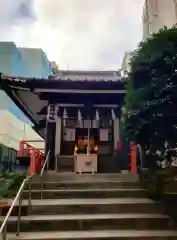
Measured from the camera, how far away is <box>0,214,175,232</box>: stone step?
5.43 m

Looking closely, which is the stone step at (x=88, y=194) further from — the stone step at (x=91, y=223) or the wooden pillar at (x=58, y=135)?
the wooden pillar at (x=58, y=135)

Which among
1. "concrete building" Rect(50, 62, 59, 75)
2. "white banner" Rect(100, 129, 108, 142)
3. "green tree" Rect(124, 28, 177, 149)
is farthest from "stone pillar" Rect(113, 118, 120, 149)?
"concrete building" Rect(50, 62, 59, 75)

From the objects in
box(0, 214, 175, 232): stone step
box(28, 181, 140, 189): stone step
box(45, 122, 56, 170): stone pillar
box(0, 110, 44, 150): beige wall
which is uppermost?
box(0, 110, 44, 150): beige wall

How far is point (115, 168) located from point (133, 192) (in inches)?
186

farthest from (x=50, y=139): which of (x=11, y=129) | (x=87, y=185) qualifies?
(x=11, y=129)

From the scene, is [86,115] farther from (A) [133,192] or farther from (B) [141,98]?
(B) [141,98]

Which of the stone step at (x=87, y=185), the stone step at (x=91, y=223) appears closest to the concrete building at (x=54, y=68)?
the stone step at (x=87, y=185)

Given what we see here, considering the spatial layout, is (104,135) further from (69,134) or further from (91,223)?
(91,223)

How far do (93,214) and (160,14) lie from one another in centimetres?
1175

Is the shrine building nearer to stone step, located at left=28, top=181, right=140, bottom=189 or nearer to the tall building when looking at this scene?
stone step, located at left=28, top=181, right=140, bottom=189

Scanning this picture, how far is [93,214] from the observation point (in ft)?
19.8

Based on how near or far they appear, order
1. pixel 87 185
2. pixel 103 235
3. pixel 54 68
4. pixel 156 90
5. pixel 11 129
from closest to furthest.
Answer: pixel 103 235, pixel 156 90, pixel 87 185, pixel 11 129, pixel 54 68

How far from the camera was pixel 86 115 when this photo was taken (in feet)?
40.4

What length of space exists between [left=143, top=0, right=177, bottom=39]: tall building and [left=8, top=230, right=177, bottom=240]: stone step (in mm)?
10197
